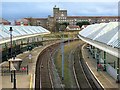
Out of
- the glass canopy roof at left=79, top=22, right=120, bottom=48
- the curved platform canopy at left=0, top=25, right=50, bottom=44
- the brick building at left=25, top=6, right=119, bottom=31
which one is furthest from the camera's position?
the brick building at left=25, top=6, right=119, bottom=31

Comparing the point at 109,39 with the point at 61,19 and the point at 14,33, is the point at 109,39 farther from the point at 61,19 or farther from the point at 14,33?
the point at 61,19

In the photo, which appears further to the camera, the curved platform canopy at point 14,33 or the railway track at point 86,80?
the curved platform canopy at point 14,33

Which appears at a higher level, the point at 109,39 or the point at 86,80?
the point at 109,39

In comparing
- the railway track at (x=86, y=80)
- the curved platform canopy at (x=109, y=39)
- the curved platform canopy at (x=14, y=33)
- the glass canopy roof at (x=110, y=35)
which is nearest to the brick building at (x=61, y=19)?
the curved platform canopy at (x=14, y=33)

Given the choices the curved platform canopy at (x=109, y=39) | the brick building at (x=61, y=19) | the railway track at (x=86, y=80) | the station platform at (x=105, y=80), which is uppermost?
the brick building at (x=61, y=19)

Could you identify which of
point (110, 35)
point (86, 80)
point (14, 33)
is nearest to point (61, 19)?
point (14, 33)

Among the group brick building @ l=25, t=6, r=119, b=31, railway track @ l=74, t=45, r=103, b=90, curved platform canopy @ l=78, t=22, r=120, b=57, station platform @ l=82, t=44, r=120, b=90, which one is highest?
brick building @ l=25, t=6, r=119, b=31

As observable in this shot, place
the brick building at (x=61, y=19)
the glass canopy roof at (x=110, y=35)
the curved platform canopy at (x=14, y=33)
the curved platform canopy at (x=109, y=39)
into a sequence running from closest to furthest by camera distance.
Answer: the curved platform canopy at (x=109, y=39)
the glass canopy roof at (x=110, y=35)
the curved platform canopy at (x=14, y=33)
the brick building at (x=61, y=19)

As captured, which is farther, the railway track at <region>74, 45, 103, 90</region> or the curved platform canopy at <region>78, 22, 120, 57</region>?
the railway track at <region>74, 45, 103, 90</region>

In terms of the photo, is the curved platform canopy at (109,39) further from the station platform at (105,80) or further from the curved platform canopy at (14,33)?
the curved platform canopy at (14,33)

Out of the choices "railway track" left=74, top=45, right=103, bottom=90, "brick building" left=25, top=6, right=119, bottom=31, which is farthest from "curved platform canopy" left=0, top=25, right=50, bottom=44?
"brick building" left=25, top=6, right=119, bottom=31

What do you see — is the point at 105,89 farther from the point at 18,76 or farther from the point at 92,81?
the point at 18,76

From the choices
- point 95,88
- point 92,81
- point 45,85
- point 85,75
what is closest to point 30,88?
point 45,85

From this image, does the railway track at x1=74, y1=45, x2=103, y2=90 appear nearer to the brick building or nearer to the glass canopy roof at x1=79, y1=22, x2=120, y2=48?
the glass canopy roof at x1=79, y1=22, x2=120, y2=48
